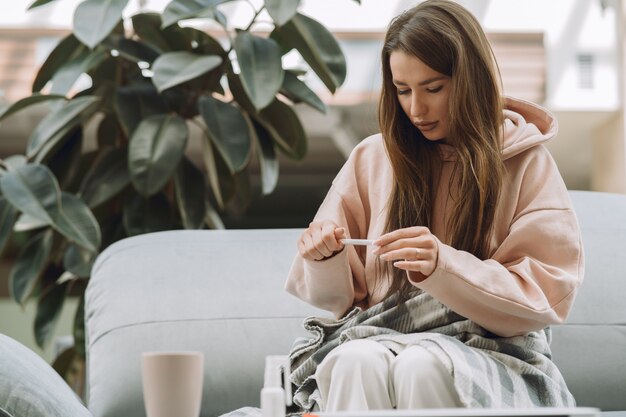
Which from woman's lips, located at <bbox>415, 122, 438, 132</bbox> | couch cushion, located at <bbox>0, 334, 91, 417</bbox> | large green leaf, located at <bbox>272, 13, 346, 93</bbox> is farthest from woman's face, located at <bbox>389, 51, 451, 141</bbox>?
large green leaf, located at <bbox>272, 13, 346, 93</bbox>

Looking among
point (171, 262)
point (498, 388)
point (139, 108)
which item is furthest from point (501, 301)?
point (139, 108)

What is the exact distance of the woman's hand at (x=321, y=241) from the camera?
4.52 feet

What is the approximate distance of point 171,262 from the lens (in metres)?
1.87

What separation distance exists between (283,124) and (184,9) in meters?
0.46

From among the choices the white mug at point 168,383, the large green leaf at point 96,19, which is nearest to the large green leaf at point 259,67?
the large green leaf at point 96,19

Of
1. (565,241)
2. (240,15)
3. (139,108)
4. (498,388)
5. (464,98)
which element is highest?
(464,98)

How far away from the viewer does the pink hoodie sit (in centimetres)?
130

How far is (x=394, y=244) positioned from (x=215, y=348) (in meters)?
0.60

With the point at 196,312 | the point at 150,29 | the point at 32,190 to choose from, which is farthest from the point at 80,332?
the point at 196,312

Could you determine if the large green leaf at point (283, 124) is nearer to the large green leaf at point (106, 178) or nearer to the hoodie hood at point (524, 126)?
the large green leaf at point (106, 178)

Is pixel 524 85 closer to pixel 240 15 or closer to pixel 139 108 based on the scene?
pixel 240 15

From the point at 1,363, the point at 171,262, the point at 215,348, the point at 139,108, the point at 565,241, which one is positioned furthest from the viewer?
the point at 139,108

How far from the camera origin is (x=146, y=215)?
107 inches

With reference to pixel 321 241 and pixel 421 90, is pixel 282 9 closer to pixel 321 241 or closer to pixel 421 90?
pixel 421 90
